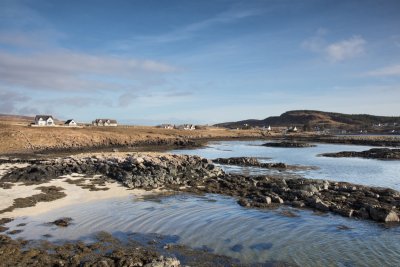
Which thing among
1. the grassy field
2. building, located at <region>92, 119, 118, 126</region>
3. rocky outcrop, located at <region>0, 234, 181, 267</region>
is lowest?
rocky outcrop, located at <region>0, 234, 181, 267</region>

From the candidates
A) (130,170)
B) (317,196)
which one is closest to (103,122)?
(130,170)

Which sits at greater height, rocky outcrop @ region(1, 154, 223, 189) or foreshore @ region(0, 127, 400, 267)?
rocky outcrop @ region(1, 154, 223, 189)

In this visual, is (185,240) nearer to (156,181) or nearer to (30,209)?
(30,209)

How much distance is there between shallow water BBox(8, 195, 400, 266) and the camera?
14969 mm

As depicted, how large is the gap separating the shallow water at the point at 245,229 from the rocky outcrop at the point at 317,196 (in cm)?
111

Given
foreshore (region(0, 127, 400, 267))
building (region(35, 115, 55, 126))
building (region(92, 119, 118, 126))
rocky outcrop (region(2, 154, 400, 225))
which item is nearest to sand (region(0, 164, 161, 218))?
foreshore (region(0, 127, 400, 267))

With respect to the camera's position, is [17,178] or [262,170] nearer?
[17,178]

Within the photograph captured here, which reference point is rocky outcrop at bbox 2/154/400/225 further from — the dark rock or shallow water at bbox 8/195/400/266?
the dark rock

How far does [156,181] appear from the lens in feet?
101

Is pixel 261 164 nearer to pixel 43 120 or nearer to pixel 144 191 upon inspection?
pixel 144 191

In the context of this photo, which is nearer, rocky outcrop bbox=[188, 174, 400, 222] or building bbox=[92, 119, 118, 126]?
rocky outcrop bbox=[188, 174, 400, 222]

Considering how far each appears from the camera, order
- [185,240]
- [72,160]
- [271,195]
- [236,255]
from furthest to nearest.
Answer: [72,160] → [271,195] → [185,240] → [236,255]

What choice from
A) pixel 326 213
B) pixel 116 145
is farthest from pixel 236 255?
pixel 116 145

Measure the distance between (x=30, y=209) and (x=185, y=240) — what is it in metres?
10.6
